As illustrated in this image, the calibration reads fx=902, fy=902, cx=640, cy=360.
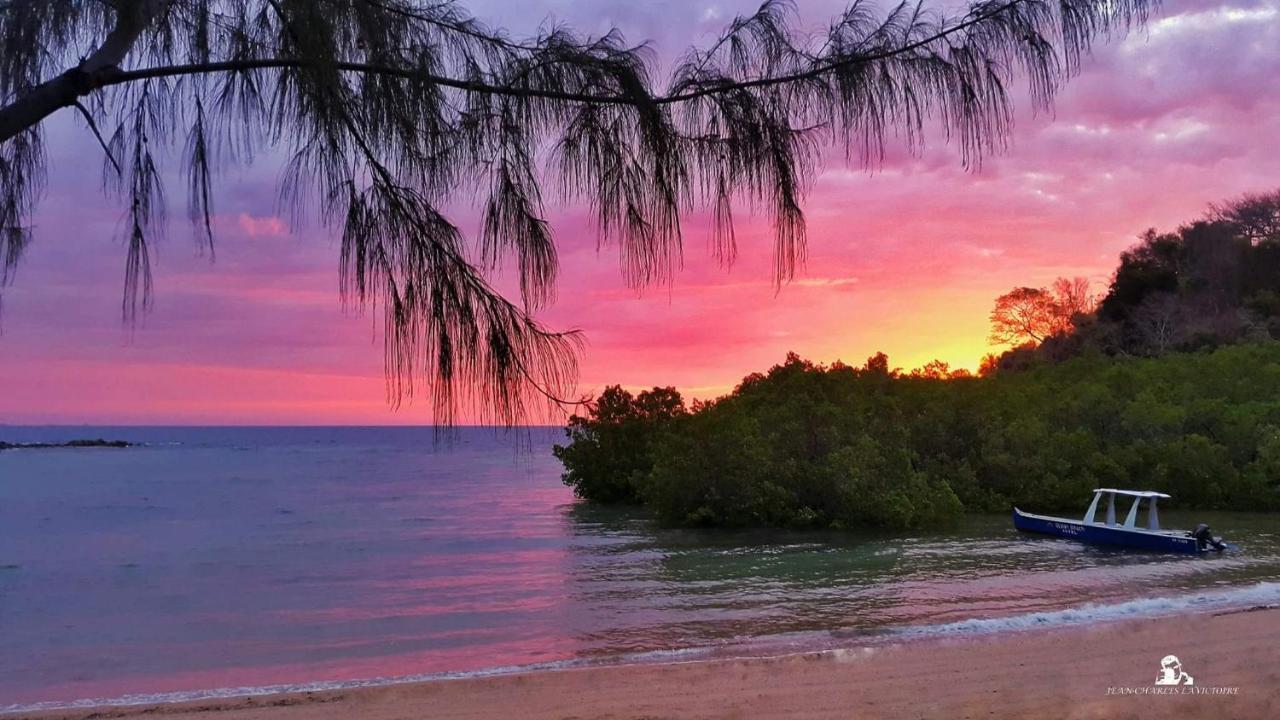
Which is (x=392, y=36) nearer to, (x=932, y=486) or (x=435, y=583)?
(x=435, y=583)

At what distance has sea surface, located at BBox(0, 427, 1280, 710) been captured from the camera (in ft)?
37.6

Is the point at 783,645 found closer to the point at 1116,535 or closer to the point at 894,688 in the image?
the point at 894,688

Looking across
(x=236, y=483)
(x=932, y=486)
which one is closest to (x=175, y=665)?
(x=932, y=486)

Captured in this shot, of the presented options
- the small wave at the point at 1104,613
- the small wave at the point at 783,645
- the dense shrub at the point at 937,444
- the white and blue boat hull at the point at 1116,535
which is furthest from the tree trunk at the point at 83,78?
the white and blue boat hull at the point at 1116,535

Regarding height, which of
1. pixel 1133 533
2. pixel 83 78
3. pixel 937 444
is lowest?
pixel 1133 533

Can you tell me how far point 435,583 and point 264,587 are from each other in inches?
149

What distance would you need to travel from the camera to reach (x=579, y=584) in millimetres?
17391
